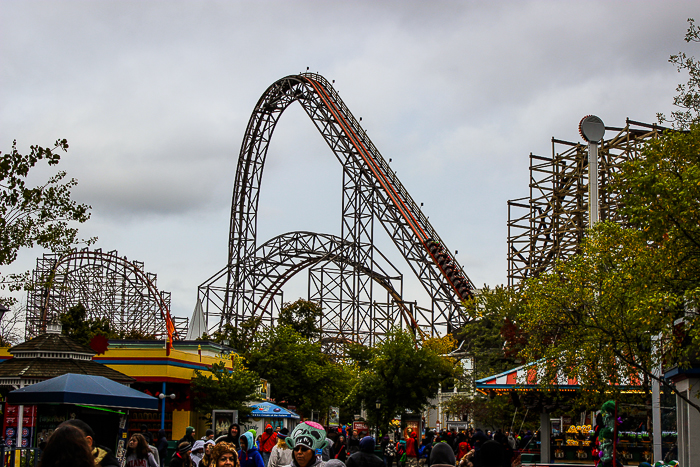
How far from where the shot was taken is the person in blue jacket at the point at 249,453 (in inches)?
407

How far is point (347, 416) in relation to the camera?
46750 mm

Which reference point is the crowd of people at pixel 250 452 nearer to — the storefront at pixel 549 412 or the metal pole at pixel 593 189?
the storefront at pixel 549 412

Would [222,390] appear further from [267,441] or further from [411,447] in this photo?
[267,441]

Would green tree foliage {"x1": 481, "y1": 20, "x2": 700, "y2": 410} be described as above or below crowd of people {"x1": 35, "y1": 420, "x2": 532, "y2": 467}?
above

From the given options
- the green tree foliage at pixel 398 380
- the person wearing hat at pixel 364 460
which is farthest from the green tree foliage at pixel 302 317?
the person wearing hat at pixel 364 460

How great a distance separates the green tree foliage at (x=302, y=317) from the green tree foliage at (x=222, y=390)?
12097 millimetres

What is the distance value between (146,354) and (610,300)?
55.6ft

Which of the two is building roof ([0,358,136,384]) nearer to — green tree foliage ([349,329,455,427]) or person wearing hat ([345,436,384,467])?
person wearing hat ([345,436,384,467])

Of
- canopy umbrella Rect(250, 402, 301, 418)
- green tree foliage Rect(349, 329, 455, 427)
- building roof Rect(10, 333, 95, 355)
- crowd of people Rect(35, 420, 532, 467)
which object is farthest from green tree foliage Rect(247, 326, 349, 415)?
crowd of people Rect(35, 420, 532, 467)

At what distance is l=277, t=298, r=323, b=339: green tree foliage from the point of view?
1603 inches

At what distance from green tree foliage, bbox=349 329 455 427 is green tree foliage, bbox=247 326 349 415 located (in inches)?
130

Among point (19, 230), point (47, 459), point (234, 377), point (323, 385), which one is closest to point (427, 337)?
point (323, 385)

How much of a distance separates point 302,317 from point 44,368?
23.5 m

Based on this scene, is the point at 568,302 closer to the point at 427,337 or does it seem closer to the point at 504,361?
the point at 504,361
